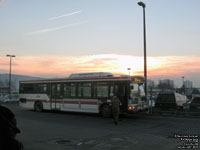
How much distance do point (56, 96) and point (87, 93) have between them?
340cm

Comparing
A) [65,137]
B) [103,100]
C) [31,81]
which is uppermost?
[31,81]

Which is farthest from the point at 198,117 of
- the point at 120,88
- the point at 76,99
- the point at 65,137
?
the point at 65,137

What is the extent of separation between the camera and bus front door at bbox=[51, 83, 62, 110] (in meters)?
19.8

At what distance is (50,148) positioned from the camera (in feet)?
25.4

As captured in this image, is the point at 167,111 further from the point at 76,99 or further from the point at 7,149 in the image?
the point at 7,149

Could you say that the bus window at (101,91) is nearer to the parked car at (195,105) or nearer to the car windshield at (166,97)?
the car windshield at (166,97)

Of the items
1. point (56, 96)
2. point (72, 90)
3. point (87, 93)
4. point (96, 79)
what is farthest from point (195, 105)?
point (56, 96)

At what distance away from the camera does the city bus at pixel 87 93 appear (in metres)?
16.3

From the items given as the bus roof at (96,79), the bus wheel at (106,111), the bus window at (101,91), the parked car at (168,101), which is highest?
the bus roof at (96,79)

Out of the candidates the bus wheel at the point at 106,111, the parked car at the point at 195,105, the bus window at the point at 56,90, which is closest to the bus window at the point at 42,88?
the bus window at the point at 56,90

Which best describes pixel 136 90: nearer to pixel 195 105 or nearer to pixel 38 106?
pixel 195 105

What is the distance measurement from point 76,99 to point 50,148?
10.9 m

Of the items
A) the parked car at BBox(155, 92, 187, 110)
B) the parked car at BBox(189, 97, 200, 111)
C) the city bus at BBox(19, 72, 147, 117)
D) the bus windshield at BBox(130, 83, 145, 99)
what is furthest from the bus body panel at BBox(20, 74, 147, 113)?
the parked car at BBox(189, 97, 200, 111)

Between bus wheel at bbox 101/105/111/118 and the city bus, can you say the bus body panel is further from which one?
bus wheel at bbox 101/105/111/118
